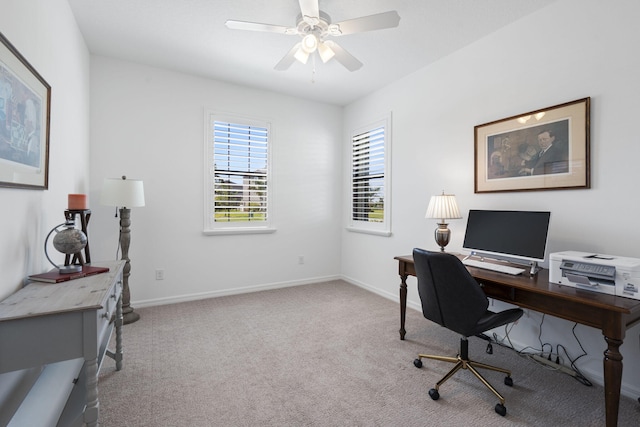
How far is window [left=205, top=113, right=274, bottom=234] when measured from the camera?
3.94 m

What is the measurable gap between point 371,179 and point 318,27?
2331 millimetres

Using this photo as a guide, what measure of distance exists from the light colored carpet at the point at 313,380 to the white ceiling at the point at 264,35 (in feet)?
8.99

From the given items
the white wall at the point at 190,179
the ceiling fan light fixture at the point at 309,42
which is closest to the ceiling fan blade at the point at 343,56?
the ceiling fan light fixture at the point at 309,42

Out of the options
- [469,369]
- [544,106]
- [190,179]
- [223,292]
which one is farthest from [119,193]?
[544,106]

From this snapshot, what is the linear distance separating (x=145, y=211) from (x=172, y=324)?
1.34 metres

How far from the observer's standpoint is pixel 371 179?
14.3 ft

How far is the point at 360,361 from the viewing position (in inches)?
94.3

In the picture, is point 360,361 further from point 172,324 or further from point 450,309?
point 172,324

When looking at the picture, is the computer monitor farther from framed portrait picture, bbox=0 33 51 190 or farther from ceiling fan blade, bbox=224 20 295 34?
framed portrait picture, bbox=0 33 51 190

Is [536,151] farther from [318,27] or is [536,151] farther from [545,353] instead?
[318,27]

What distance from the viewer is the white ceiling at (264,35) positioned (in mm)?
2414

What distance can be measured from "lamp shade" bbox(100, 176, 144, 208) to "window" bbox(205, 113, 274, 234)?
40.9 inches

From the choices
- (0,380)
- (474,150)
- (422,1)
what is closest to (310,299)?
(474,150)

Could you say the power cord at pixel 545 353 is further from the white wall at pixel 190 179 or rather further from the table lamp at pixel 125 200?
the table lamp at pixel 125 200
